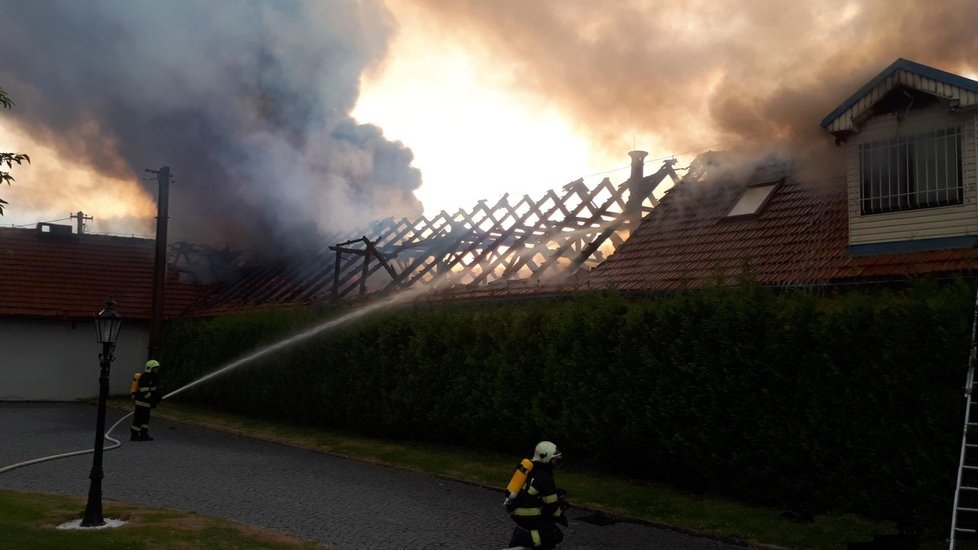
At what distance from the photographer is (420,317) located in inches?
720

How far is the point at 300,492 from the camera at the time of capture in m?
12.7

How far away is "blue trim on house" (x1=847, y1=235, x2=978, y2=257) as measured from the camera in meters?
12.5

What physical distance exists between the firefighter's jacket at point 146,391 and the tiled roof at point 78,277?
44.8ft

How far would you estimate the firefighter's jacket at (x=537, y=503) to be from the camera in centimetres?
809

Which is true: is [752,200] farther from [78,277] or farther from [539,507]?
[78,277]

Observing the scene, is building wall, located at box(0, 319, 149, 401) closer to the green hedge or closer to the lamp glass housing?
the green hedge

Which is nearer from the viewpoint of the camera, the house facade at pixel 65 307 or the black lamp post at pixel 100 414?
the black lamp post at pixel 100 414

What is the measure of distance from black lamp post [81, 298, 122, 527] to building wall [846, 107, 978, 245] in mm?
11721

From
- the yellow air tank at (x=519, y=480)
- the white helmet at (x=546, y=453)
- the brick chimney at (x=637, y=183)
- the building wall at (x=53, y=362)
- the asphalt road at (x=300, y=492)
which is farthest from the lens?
the building wall at (x=53, y=362)

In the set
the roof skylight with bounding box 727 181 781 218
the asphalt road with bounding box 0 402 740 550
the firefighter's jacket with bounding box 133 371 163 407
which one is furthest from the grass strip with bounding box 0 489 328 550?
the roof skylight with bounding box 727 181 781 218

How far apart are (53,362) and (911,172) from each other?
92.8 feet

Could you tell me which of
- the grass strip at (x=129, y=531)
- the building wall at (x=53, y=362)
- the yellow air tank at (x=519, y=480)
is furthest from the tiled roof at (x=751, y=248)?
the building wall at (x=53, y=362)

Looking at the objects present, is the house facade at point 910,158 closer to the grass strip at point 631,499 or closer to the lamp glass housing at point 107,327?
the grass strip at point 631,499

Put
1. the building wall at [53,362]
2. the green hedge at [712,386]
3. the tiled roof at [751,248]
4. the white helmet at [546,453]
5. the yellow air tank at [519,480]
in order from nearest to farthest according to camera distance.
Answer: the yellow air tank at [519,480] → the white helmet at [546,453] → the green hedge at [712,386] → the tiled roof at [751,248] → the building wall at [53,362]
